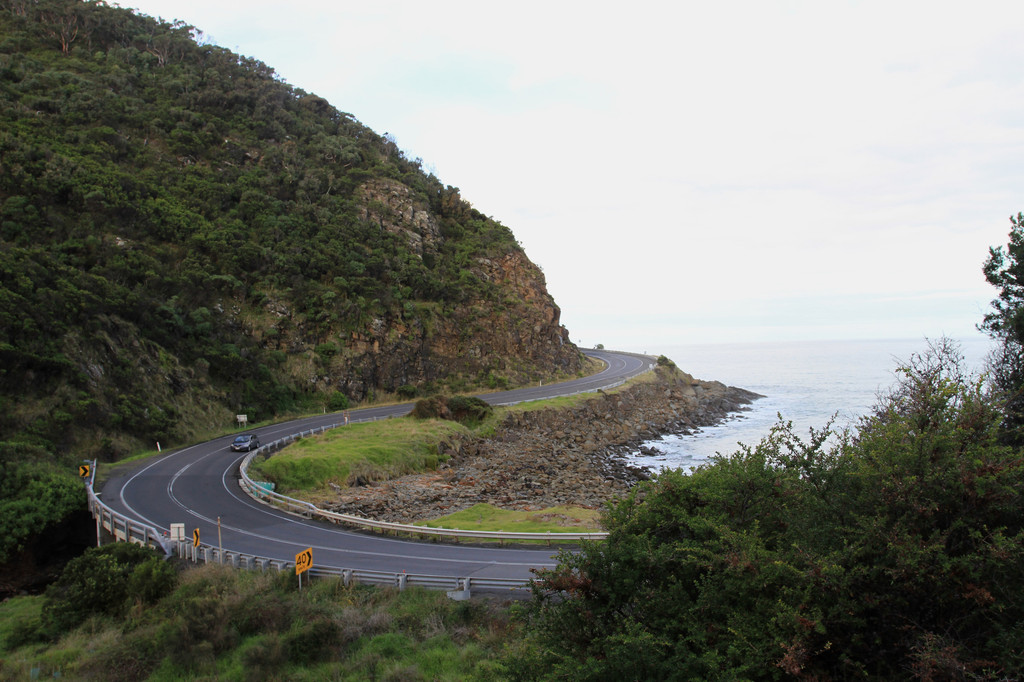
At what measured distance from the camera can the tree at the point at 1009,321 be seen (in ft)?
60.6

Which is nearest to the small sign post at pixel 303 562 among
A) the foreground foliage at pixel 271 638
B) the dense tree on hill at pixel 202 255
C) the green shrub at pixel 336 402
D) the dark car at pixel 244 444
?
the foreground foliage at pixel 271 638

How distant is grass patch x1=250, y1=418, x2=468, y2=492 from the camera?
28656 mm

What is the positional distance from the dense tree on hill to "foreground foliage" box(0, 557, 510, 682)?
13996mm

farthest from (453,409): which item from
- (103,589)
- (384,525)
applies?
(103,589)

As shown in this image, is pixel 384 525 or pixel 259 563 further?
pixel 384 525

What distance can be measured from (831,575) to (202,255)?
166ft

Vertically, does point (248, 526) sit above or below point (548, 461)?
above

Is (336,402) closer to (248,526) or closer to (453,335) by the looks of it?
(453,335)

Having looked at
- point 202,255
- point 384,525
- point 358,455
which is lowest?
point 384,525

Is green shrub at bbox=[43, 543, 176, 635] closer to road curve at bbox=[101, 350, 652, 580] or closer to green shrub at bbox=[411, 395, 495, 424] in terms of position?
road curve at bbox=[101, 350, 652, 580]

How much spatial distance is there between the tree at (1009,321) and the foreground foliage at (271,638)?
681 inches

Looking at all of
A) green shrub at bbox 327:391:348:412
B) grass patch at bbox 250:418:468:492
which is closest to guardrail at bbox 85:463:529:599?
grass patch at bbox 250:418:468:492

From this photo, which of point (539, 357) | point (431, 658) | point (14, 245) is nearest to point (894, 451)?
point (431, 658)

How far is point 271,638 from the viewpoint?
13.8 meters
